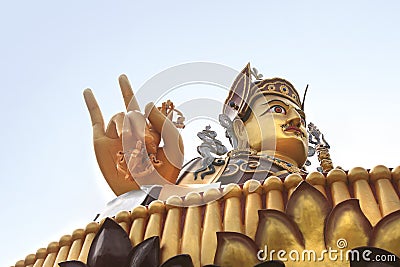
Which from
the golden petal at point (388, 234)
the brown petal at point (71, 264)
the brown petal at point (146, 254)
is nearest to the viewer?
the golden petal at point (388, 234)

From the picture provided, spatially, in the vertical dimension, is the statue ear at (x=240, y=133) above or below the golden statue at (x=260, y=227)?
above

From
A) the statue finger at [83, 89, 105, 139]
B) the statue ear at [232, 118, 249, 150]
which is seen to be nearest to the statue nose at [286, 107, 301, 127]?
the statue ear at [232, 118, 249, 150]

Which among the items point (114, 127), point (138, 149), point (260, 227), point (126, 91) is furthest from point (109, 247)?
point (126, 91)

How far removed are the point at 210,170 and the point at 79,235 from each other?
2.27 m

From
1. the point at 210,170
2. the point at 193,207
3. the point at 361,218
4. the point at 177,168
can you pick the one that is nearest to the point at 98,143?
the point at 177,168

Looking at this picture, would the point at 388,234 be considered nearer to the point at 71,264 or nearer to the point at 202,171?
the point at 71,264

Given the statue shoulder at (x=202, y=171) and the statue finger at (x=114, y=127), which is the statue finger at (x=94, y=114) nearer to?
the statue finger at (x=114, y=127)

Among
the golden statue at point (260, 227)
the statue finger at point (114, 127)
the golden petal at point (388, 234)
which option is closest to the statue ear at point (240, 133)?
the statue finger at point (114, 127)

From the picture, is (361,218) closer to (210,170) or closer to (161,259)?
(161,259)

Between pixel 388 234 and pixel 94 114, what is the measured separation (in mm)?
3396

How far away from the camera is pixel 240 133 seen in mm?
7016

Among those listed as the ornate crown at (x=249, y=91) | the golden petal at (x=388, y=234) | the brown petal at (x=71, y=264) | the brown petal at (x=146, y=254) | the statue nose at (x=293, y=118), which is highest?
the ornate crown at (x=249, y=91)


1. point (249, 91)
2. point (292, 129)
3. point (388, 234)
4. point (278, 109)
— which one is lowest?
point (388, 234)

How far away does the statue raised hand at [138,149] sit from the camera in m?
5.43
